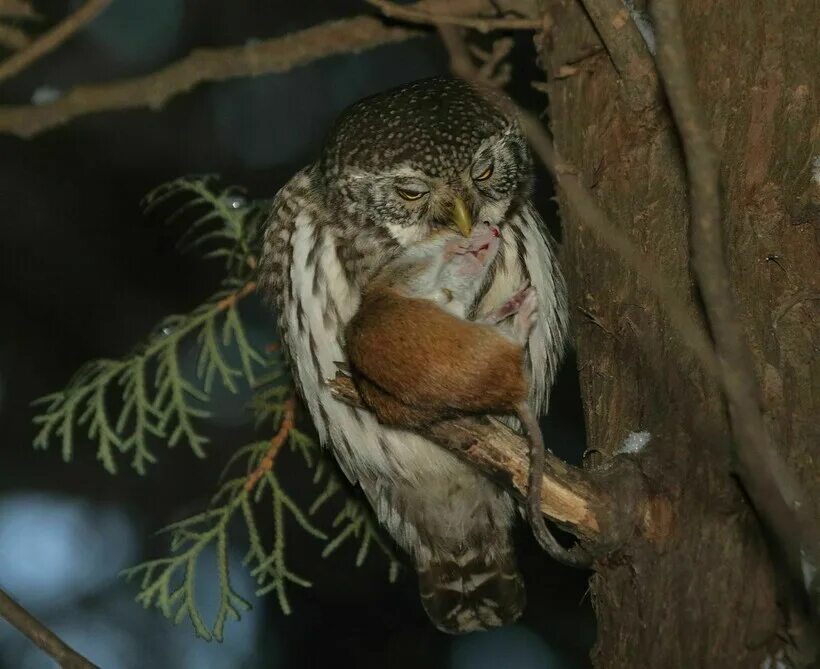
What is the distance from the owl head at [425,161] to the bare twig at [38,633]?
1283 millimetres

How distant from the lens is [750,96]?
2.52m

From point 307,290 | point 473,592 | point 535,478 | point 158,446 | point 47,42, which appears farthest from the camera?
point 158,446

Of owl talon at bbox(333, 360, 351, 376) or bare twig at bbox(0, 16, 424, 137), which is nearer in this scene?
owl talon at bbox(333, 360, 351, 376)

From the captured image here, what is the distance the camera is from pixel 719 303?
1.46 metres

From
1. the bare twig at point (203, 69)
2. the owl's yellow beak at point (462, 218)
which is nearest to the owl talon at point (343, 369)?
the owl's yellow beak at point (462, 218)

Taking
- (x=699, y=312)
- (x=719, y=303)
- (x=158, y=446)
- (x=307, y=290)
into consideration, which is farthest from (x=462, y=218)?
(x=158, y=446)

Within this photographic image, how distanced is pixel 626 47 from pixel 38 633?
1665mm

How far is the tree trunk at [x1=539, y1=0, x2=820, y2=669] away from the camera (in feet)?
7.30

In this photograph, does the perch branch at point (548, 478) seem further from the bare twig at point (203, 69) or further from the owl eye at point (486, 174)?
the bare twig at point (203, 69)

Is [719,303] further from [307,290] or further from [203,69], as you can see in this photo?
A: [203,69]

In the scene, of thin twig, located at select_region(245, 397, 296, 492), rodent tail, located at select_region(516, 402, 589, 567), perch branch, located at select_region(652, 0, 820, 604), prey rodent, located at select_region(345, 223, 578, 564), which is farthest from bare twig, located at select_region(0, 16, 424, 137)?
perch branch, located at select_region(652, 0, 820, 604)

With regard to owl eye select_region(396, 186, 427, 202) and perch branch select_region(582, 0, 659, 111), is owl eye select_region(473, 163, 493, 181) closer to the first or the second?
owl eye select_region(396, 186, 427, 202)

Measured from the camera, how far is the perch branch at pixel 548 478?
7.50 ft

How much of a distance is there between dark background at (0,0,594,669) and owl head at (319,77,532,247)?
1.39 m
